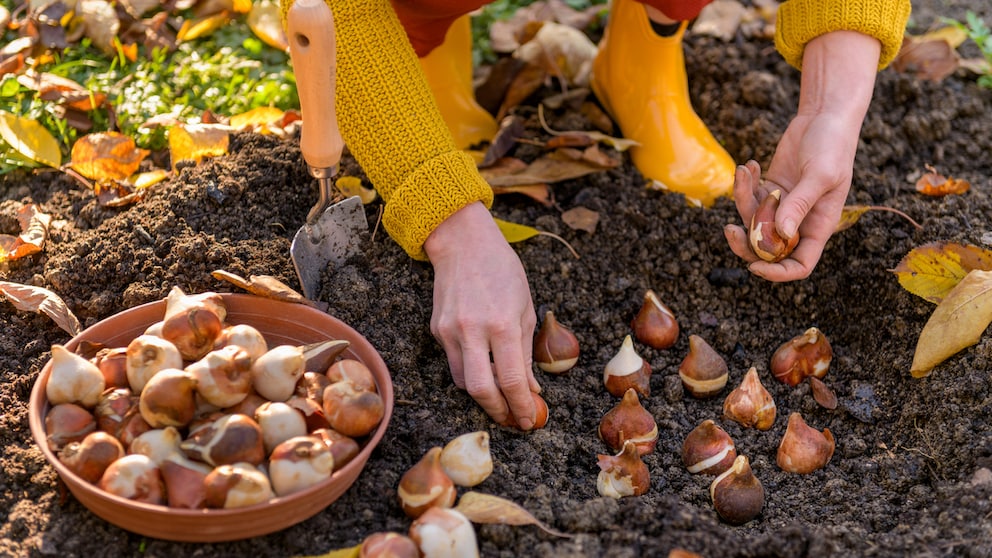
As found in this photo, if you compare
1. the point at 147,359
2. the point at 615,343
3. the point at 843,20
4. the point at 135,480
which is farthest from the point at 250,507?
the point at 843,20

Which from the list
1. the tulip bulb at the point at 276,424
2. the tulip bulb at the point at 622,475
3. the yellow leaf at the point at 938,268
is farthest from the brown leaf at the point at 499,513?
the yellow leaf at the point at 938,268

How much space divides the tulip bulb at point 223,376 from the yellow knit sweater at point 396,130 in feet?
1.38

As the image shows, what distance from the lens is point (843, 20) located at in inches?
66.5

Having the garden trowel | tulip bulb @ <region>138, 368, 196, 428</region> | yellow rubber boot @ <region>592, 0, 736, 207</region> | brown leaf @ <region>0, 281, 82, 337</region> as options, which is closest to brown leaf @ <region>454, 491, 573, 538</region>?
tulip bulb @ <region>138, 368, 196, 428</region>

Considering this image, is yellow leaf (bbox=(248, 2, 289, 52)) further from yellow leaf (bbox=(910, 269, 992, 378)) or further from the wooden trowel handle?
yellow leaf (bbox=(910, 269, 992, 378))

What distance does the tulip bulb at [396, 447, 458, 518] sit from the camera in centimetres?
126

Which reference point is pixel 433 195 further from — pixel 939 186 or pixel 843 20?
pixel 939 186

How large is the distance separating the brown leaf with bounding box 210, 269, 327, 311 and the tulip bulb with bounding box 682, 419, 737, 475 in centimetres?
66

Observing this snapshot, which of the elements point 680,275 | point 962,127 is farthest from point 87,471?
point 962,127

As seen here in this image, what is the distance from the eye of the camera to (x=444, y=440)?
55.6 inches

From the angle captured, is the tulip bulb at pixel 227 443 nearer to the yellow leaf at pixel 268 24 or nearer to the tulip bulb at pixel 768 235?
the tulip bulb at pixel 768 235

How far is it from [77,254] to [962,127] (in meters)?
1.98

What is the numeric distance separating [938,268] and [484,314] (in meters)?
0.87

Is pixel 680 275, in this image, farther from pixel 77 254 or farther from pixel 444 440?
pixel 77 254
